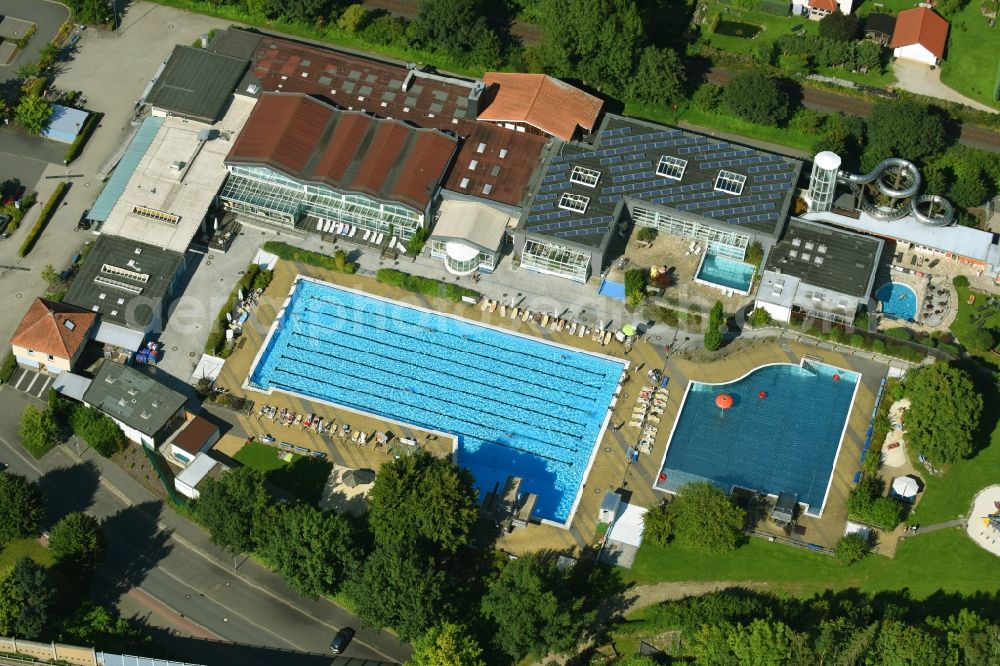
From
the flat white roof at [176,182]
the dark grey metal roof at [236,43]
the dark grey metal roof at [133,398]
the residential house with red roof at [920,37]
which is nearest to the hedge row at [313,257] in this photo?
the flat white roof at [176,182]

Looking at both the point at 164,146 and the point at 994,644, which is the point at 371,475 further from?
the point at 994,644

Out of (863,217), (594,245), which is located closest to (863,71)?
(863,217)

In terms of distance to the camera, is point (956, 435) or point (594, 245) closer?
point (956, 435)

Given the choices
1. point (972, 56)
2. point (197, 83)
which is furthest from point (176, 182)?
point (972, 56)

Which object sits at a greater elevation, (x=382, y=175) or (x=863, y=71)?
(x=863, y=71)

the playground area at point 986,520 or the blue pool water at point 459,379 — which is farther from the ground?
the playground area at point 986,520

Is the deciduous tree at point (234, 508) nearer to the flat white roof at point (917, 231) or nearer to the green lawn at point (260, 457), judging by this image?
the green lawn at point (260, 457)
